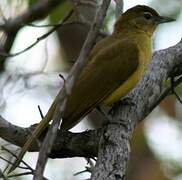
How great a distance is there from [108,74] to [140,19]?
3.79ft

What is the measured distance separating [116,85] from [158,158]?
3.35m

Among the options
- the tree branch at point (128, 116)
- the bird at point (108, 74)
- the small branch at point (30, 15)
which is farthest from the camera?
the small branch at point (30, 15)

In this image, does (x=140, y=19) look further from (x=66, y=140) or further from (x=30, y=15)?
(x=66, y=140)

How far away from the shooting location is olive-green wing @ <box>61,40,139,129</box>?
5.54m

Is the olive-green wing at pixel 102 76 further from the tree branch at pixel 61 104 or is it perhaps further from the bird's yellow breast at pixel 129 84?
the tree branch at pixel 61 104

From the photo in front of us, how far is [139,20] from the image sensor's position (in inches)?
272

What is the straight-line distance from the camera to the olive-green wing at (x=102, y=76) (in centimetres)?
554

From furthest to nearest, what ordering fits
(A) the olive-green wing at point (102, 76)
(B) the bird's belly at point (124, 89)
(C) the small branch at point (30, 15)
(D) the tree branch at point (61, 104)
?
(C) the small branch at point (30, 15)
(B) the bird's belly at point (124, 89)
(A) the olive-green wing at point (102, 76)
(D) the tree branch at point (61, 104)

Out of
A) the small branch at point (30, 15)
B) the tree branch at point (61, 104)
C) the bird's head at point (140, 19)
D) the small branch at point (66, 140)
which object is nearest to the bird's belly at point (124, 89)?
the small branch at point (66, 140)

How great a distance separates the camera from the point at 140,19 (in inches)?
272

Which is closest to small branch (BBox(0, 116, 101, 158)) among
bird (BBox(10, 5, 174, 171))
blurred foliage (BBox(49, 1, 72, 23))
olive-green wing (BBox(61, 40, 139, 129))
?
bird (BBox(10, 5, 174, 171))

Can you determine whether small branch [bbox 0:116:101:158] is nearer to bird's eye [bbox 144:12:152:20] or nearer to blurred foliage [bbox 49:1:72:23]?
bird's eye [bbox 144:12:152:20]

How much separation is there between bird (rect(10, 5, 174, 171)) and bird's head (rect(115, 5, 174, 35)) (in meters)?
0.09

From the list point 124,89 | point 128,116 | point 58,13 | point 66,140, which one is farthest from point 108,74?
point 58,13
